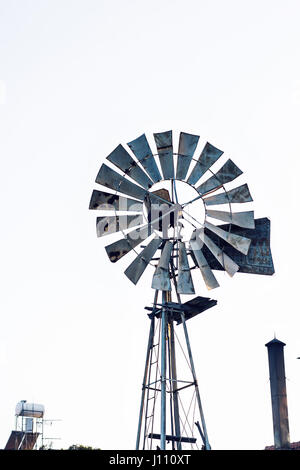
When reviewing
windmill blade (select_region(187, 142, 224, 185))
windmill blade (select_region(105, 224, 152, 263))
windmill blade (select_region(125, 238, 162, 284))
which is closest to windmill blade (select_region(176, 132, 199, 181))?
windmill blade (select_region(187, 142, 224, 185))

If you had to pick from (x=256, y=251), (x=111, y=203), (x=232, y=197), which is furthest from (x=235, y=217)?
(x=111, y=203)

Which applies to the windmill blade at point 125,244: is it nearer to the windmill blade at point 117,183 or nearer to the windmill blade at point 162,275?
the windmill blade at point 162,275

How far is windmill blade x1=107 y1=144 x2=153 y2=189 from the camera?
2655cm

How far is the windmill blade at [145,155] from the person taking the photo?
2678cm

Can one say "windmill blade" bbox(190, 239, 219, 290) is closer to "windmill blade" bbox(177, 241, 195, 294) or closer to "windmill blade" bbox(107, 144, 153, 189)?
"windmill blade" bbox(177, 241, 195, 294)

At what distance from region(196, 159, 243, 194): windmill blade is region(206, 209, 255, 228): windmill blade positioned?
77 cm

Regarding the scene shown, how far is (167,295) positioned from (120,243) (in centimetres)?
227

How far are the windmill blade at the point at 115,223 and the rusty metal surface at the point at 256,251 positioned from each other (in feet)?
8.81

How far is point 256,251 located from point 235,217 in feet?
5.27

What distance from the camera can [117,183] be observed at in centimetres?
2658

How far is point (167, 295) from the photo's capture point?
2698 cm
